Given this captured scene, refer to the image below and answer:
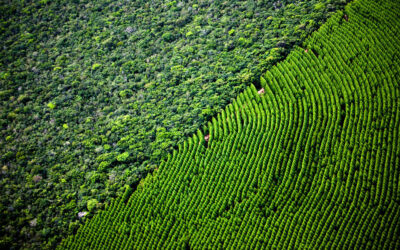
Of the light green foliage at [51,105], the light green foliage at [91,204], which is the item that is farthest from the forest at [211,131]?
the light green foliage at [51,105]

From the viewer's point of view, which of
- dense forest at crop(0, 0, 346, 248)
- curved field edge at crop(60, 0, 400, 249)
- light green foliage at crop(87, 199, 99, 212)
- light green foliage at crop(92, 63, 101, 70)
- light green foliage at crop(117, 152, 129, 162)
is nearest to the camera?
curved field edge at crop(60, 0, 400, 249)

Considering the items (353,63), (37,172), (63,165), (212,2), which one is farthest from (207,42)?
(37,172)

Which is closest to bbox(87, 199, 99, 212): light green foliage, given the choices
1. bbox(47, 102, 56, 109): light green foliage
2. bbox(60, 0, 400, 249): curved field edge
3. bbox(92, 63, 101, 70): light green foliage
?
bbox(60, 0, 400, 249): curved field edge

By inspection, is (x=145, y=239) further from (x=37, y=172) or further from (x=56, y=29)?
(x=56, y=29)

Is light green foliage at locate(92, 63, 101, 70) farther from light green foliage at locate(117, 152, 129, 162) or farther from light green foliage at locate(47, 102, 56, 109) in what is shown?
light green foliage at locate(117, 152, 129, 162)

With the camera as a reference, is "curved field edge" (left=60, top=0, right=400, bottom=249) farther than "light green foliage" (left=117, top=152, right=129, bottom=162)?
No
